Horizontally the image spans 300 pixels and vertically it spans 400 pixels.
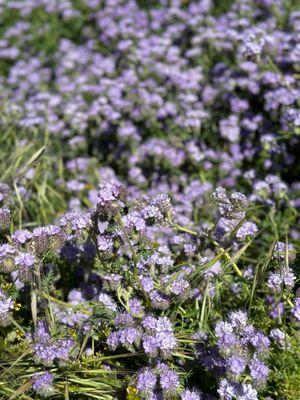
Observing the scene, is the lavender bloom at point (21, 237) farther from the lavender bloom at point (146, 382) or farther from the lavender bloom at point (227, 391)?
the lavender bloom at point (227, 391)

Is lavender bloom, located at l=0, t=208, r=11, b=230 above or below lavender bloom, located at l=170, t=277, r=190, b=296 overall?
above

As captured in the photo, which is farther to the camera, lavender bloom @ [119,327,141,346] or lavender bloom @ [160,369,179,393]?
lavender bloom @ [119,327,141,346]

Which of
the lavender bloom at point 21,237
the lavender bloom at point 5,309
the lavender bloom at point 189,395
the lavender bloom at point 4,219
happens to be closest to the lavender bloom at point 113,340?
the lavender bloom at point 189,395

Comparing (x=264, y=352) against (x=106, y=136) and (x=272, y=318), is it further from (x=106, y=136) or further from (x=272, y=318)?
(x=106, y=136)

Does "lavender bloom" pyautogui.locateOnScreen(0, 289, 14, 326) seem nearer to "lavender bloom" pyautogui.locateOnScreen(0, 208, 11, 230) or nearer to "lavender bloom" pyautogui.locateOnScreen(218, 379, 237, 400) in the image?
"lavender bloom" pyautogui.locateOnScreen(0, 208, 11, 230)

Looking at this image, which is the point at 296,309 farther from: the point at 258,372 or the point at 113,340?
the point at 113,340

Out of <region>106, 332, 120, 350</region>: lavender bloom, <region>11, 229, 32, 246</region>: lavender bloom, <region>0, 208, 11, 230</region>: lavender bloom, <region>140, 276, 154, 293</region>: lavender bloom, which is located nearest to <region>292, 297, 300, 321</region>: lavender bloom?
<region>140, 276, 154, 293</region>: lavender bloom

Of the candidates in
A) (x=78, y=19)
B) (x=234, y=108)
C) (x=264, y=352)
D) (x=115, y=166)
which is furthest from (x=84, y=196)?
(x=78, y=19)
